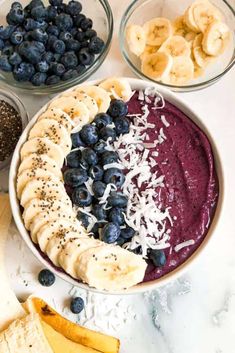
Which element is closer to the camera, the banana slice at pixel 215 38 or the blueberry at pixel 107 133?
the blueberry at pixel 107 133

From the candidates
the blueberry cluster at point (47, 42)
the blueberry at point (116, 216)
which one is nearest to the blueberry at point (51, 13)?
the blueberry cluster at point (47, 42)

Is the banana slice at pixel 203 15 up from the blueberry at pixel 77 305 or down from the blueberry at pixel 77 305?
up

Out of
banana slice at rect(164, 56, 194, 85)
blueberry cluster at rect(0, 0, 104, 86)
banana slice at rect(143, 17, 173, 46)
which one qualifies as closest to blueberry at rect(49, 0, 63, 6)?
blueberry cluster at rect(0, 0, 104, 86)

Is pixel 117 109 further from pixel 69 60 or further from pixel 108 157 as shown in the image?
pixel 69 60

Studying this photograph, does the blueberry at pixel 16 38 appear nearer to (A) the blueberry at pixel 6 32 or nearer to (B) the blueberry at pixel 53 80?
(A) the blueberry at pixel 6 32

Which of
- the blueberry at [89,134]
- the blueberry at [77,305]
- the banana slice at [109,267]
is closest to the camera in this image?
the banana slice at [109,267]

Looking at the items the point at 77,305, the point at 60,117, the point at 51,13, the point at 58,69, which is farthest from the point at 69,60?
the point at 77,305

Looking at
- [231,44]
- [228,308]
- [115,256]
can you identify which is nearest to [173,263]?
[115,256]
